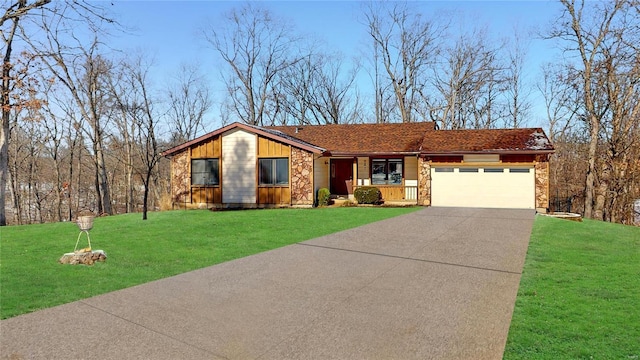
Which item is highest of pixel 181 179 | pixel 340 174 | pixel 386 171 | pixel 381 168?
pixel 381 168

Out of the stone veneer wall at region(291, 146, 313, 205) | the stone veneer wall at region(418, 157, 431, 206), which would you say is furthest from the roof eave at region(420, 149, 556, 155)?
the stone veneer wall at region(291, 146, 313, 205)

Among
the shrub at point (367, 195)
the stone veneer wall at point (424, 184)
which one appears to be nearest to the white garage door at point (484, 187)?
the stone veneer wall at point (424, 184)

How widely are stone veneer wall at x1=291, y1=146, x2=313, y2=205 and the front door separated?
3.30 m

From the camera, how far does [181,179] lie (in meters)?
18.8

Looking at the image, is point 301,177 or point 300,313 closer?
point 300,313

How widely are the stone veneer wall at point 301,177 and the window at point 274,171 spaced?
1.28ft

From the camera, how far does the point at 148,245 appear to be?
340 inches

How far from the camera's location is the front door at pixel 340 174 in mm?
20703

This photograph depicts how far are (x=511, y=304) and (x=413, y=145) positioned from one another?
49.6 feet

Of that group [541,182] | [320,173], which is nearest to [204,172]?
[320,173]

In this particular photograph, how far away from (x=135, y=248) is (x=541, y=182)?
618 inches

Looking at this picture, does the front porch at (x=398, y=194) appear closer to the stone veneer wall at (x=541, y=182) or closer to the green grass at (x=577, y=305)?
the stone veneer wall at (x=541, y=182)

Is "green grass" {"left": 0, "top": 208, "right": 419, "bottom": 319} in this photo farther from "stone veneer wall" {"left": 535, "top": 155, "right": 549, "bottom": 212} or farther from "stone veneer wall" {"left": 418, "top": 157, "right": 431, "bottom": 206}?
"stone veneer wall" {"left": 535, "top": 155, "right": 549, "bottom": 212}

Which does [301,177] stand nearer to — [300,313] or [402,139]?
[402,139]
